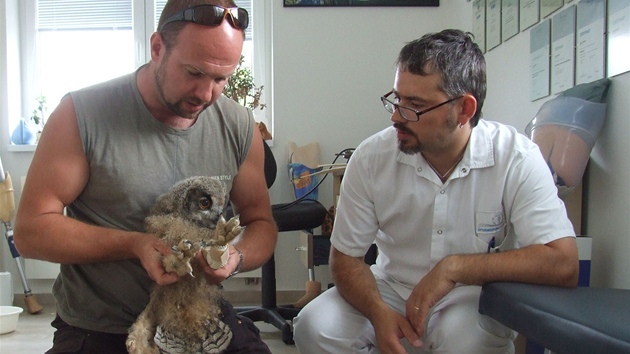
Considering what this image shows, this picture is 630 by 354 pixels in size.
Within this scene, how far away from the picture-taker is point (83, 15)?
3.82 m

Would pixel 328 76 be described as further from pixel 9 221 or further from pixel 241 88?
pixel 9 221

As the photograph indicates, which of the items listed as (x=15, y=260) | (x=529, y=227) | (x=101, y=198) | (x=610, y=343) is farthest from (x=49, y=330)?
(x=610, y=343)

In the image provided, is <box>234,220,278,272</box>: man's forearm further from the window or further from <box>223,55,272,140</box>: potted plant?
the window

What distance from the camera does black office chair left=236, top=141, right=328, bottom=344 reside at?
9.39 ft

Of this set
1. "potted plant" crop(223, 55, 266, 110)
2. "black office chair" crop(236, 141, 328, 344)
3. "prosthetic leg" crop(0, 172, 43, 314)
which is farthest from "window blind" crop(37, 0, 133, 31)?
"black office chair" crop(236, 141, 328, 344)

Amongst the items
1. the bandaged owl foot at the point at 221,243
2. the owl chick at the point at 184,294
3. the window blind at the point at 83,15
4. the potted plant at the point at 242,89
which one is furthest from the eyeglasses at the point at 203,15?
the window blind at the point at 83,15

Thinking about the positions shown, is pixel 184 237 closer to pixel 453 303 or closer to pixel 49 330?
pixel 453 303

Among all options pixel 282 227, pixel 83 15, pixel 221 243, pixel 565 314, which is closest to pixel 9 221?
pixel 83 15

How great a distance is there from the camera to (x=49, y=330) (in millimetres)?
3119

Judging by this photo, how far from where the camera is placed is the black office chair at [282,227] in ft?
9.39

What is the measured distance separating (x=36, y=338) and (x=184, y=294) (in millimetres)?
2195

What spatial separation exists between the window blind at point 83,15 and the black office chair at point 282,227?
1526mm

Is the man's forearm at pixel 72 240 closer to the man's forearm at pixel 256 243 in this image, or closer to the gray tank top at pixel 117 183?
the gray tank top at pixel 117 183

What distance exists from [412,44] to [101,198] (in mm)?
847
